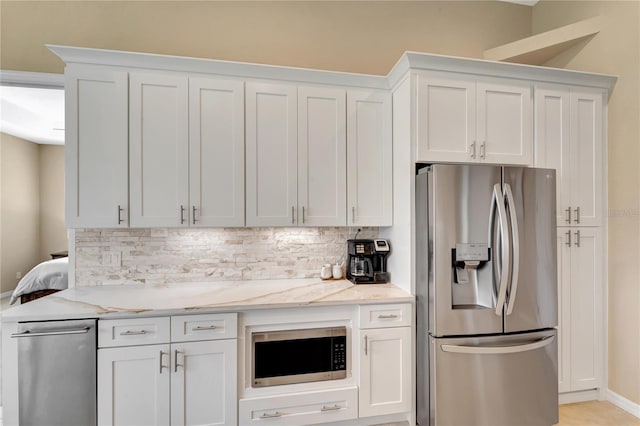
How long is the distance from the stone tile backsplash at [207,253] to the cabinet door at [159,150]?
357mm

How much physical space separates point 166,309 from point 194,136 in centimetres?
116

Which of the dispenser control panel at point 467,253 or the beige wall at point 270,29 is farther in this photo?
the beige wall at point 270,29

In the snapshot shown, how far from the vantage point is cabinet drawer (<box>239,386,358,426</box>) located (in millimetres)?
2047

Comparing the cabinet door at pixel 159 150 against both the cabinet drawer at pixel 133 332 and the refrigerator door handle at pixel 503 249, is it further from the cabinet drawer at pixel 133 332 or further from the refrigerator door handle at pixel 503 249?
the refrigerator door handle at pixel 503 249

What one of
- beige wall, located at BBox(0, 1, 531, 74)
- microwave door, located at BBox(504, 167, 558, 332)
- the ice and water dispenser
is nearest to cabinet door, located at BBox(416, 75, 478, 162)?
microwave door, located at BBox(504, 167, 558, 332)

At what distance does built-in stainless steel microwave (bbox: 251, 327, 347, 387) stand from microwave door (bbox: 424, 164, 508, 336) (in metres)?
0.63

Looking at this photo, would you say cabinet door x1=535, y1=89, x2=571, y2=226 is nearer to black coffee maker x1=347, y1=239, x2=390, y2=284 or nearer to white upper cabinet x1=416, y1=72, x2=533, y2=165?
white upper cabinet x1=416, y1=72, x2=533, y2=165

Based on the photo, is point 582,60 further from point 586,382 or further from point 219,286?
point 219,286

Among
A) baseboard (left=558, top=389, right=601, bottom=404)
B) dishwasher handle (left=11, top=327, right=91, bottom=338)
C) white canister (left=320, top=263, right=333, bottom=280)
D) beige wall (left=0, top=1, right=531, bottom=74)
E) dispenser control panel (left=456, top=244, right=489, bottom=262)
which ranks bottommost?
baseboard (left=558, top=389, right=601, bottom=404)

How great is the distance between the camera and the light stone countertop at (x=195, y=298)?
1.87 metres

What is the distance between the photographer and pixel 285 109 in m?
2.41

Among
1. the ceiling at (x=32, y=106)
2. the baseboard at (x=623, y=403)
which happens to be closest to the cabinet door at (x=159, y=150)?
the ceiling at (x=32, y=106)

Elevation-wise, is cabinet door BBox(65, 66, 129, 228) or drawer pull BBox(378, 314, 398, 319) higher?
cabinet door BBox(65, 66, 129, 228)

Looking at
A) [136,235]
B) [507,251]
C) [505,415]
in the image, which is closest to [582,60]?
[507,251]
